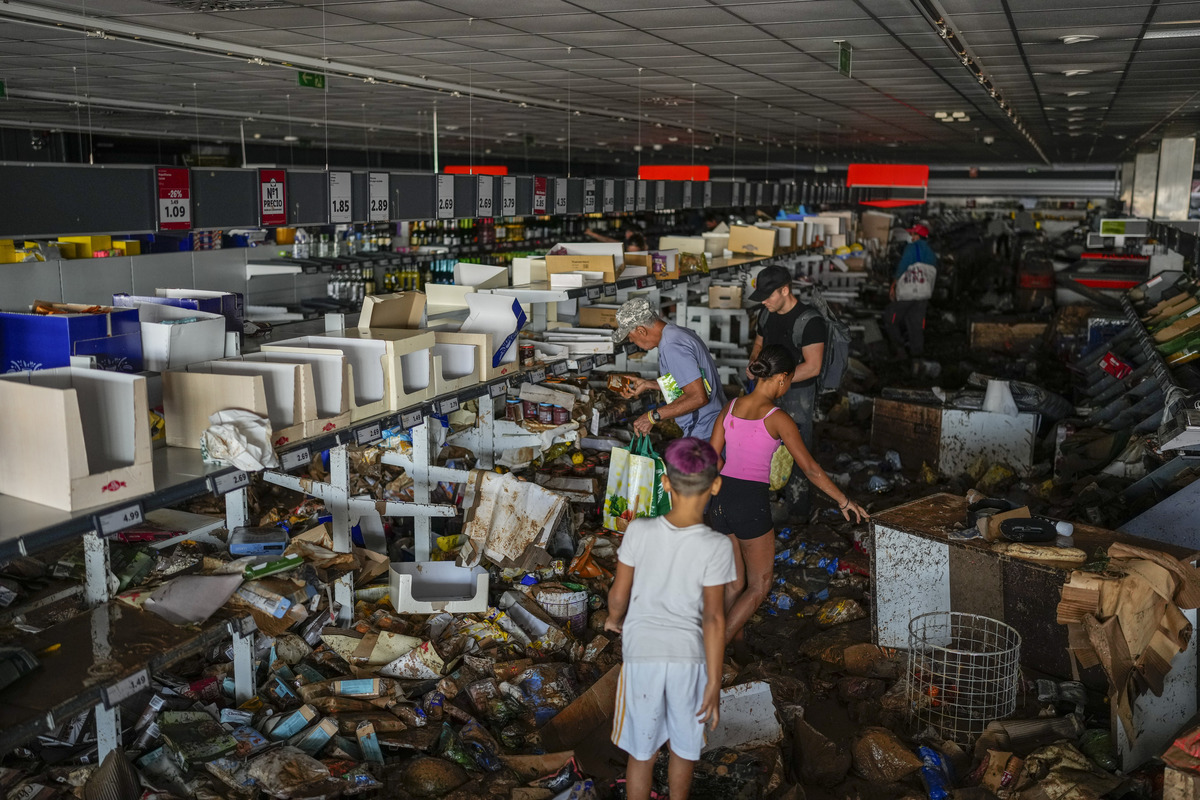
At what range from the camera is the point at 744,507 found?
4.50 metres

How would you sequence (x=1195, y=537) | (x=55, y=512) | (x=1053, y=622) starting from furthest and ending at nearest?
(x=1195, y=537) < (x=1053, y=622) < (x=55, y=512)

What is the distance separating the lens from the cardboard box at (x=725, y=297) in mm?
10148

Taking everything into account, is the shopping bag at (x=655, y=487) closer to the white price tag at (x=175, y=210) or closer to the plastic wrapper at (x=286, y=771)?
the plastic wrapper at (x=286, y=771)

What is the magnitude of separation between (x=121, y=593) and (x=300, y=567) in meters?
0.72

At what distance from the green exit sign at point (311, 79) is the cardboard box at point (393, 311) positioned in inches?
192

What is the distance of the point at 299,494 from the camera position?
6273mm

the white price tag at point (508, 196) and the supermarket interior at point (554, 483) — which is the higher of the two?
the white price tag at point (508, 196)

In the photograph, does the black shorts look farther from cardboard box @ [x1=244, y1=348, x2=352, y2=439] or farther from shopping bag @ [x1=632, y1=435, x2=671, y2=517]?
cardboard box @ [x1=244, y1=348, x2=352, y2=439]

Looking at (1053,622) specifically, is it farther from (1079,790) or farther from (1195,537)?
(1195,537)

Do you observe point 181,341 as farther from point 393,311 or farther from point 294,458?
point 393,311

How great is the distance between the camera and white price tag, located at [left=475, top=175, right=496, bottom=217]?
7.18 m

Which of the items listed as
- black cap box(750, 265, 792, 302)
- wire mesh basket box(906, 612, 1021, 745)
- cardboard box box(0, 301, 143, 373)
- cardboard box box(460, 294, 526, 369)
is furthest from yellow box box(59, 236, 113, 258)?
wire mesh basket box(906, 612, 1021, 745)

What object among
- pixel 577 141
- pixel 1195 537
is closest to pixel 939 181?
pixel 577 141

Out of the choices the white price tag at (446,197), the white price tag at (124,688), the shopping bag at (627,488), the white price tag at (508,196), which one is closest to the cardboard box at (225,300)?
the white price tag at (124,688)
